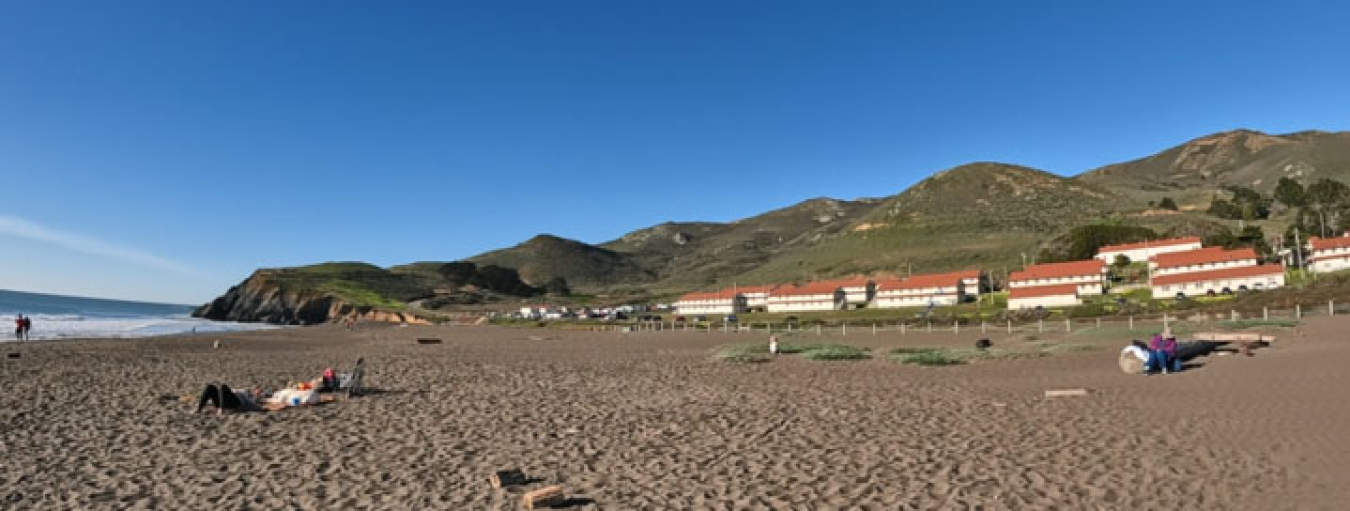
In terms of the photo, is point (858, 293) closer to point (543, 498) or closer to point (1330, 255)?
point (1330, 255)

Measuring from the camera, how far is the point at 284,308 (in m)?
119

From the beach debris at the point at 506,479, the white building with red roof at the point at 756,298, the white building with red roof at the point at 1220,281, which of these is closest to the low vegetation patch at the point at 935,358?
the beach debris at the point at 506,479

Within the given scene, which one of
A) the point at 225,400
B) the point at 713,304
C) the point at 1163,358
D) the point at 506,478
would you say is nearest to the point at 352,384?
the point at 225,400

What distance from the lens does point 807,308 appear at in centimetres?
10144

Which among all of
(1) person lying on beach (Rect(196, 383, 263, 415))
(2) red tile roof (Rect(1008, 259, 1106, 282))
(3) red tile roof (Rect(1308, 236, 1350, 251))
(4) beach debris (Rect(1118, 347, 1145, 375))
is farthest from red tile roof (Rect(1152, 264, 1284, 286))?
(1) person lying on beach (Rect(196, 383, 263, 415))

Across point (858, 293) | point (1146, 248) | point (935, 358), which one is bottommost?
point (935, 358)

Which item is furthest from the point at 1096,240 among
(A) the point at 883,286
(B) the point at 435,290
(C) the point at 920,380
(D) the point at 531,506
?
(B) the point at 435,290

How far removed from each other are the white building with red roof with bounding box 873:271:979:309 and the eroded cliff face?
7176 centimetres

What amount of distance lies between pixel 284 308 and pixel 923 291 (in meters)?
107

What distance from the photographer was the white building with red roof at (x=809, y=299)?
100 metres

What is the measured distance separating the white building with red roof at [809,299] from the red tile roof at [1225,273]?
40.0 meters

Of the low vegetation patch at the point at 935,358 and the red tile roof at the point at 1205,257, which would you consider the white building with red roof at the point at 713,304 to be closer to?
the red tile roof at the point at 1205,257

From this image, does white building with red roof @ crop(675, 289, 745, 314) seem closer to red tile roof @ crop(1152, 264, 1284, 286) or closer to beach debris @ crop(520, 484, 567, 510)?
red tile roof @ crop(1152, 264, 1284, 286)

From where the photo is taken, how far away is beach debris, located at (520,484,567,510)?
818 centimetres
